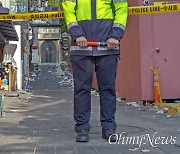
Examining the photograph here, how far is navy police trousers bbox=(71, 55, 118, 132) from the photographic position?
5641 mm

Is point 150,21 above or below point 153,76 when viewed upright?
above

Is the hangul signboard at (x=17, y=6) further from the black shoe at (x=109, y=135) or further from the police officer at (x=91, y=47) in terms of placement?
the black shoe at (x=109, y=135)

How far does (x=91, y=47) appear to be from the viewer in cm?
555

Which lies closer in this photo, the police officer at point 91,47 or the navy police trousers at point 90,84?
the police officer at point 91,47

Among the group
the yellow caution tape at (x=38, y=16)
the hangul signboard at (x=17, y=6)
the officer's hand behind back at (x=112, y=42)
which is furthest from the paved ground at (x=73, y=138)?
the hangul signboard at (x=17, y=6)

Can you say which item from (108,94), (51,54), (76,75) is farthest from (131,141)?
(51,54)

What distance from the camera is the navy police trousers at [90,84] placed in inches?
222

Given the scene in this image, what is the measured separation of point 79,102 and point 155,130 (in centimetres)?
143

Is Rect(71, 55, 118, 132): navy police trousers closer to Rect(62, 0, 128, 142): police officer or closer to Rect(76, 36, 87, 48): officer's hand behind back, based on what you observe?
Rect(62, 0, 128, 142): police officer

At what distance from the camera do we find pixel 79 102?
5.68 meters

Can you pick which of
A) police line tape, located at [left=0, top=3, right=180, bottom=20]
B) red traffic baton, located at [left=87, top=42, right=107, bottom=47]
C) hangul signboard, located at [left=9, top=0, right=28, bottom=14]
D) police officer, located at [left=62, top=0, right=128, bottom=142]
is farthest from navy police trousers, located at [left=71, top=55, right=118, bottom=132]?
hangul signboard, located at [left=9, top=0, right=28, bottom=14]

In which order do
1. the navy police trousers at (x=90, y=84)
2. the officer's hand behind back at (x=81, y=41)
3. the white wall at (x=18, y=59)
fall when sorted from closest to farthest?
1. the officer's hand behind back at (x=81, y=41)
2. the navy police trousers at (x=90, y=84)
3. the white wall at (x=18, y=59)

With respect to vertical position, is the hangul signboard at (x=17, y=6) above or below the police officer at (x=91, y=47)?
above

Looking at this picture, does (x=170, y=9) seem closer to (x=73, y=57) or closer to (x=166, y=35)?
(x=73, y=57)
